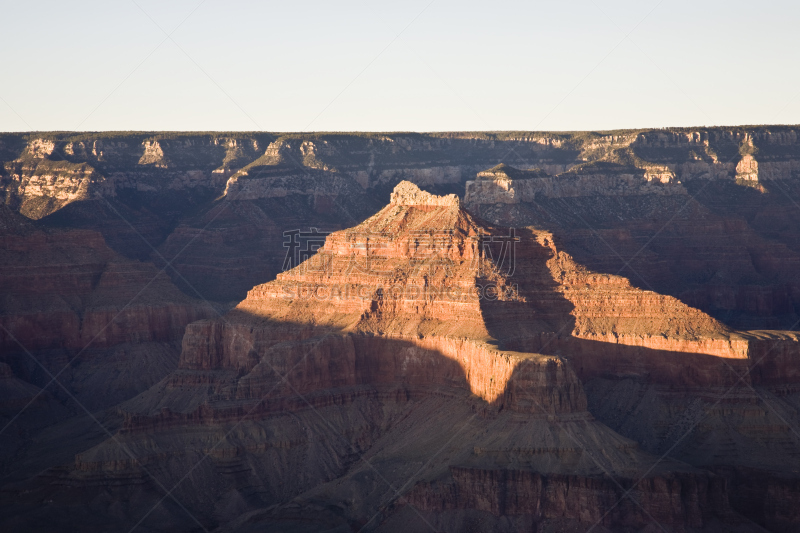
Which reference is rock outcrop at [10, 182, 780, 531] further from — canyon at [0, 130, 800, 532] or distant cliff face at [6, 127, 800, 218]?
distant cliff face at [6, 127, 800, 218]

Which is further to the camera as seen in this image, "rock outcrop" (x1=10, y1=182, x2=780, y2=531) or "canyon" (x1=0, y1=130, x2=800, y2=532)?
"canyon" (x1=0, y1=130, x2=800, y2=532)

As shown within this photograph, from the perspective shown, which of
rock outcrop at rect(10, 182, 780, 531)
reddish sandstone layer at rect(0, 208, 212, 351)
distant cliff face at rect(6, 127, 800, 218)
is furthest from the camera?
distant cliff face at rect(6, 127, 800, 218)

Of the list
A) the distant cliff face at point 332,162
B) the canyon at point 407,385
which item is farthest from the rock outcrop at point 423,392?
the distant cliff face at point 332,162

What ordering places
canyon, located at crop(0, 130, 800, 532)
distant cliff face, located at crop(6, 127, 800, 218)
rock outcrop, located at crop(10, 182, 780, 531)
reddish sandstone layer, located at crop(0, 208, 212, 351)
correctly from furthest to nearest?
distant cliff face, located at crop(6, 127, 800, 218)
reddish sandstone layer, located at crop(0, 208, 212, 351)
canyon, located at crop(0, 130, 800, 532)
rock outcrop, located at crop(10, 182, 780, 531)

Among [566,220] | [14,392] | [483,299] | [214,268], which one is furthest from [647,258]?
[14,392]

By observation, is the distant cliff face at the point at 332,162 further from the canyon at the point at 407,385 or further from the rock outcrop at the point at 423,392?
the rock outcrop at the point at 423,392

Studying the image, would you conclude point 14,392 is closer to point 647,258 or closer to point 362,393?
point 362,393

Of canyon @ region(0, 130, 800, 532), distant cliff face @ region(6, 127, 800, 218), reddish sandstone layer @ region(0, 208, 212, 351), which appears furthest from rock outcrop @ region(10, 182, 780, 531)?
distant cliff face @ region(6, 127, 800, 218)

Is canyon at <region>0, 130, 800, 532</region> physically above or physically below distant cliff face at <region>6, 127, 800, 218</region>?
below

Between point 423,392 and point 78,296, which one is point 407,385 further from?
point 78,296
